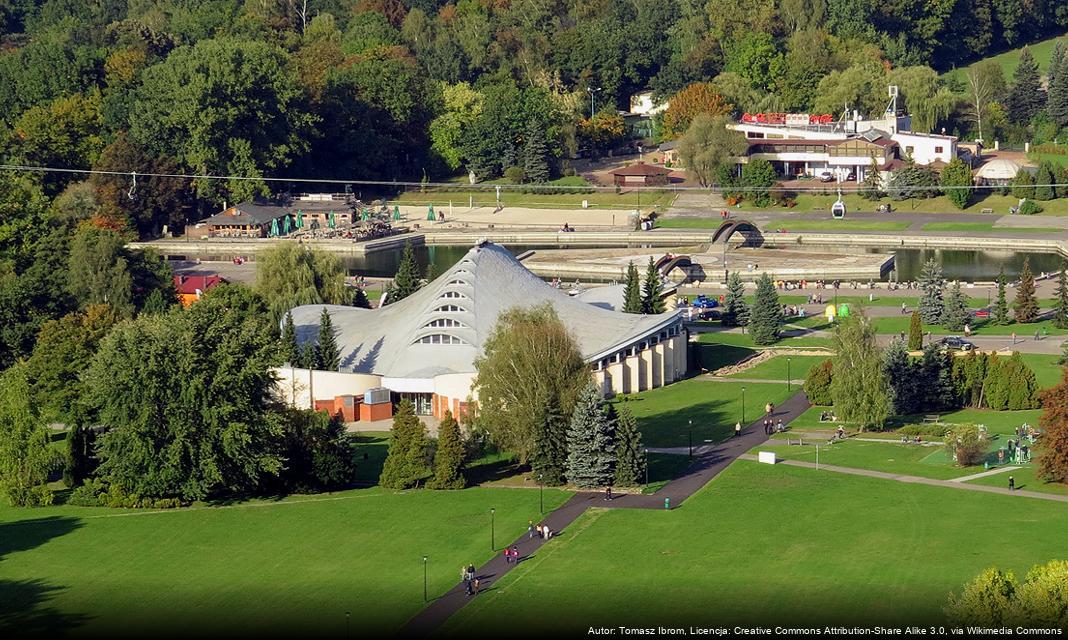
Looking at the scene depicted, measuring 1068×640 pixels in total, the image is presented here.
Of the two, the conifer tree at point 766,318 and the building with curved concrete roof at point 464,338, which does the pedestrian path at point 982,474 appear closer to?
the building with curved concrete roof at point 464,338

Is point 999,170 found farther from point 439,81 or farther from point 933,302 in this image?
point 439,81

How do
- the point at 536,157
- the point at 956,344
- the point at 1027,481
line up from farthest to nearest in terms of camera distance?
the point at 536,157 < the point at 956,344 < the point at 1027,481

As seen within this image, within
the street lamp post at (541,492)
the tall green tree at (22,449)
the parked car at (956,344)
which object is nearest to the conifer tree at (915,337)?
the parked car at (956,344)

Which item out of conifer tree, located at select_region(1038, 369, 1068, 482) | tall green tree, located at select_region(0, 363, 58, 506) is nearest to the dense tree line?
tall green tree, located at select_region(0, 363, 58, 506)

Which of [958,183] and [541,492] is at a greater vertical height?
[958,183]

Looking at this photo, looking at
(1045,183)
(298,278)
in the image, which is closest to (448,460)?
(298,278)

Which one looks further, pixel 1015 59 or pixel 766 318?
pixel 1015 59
